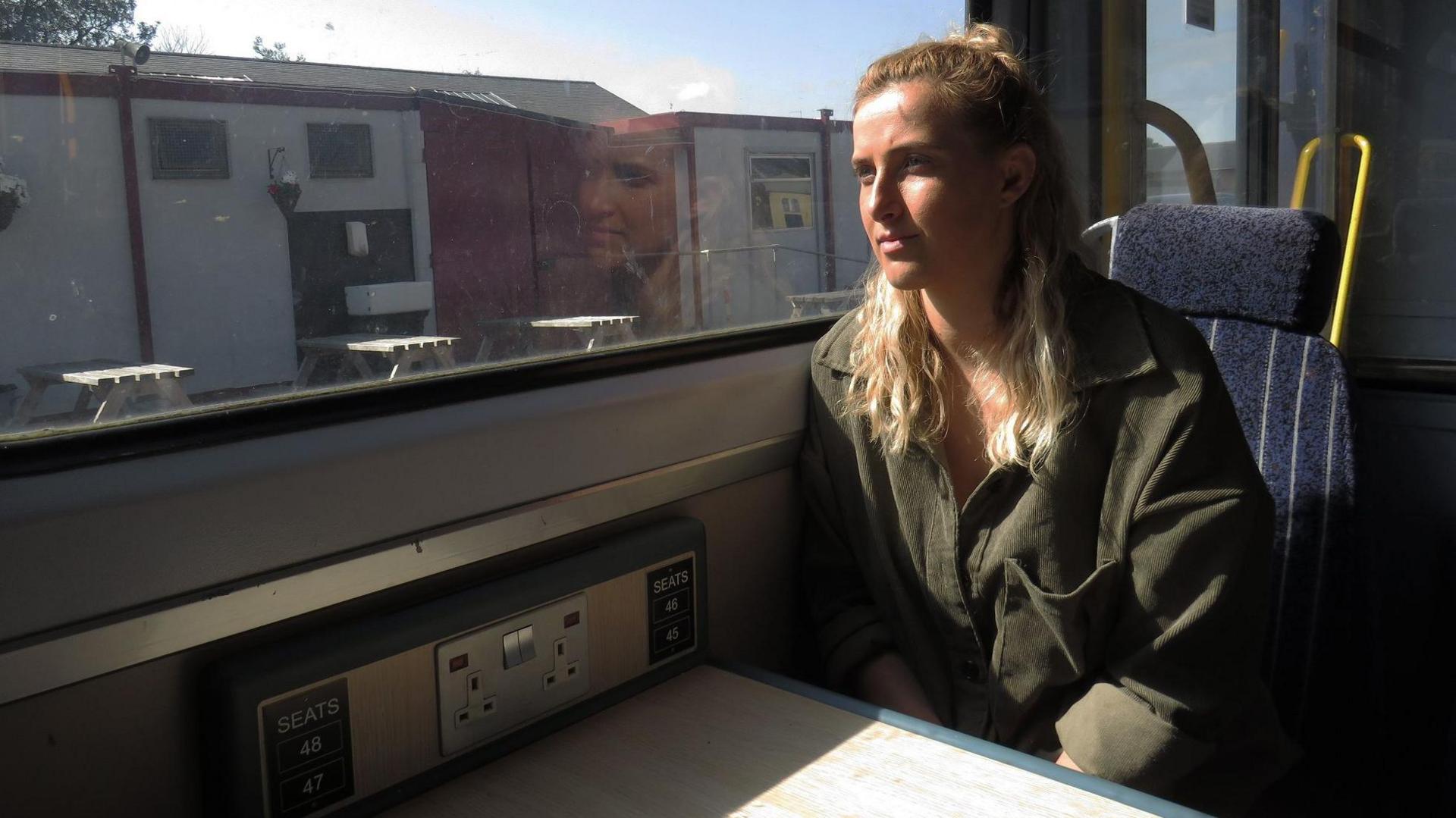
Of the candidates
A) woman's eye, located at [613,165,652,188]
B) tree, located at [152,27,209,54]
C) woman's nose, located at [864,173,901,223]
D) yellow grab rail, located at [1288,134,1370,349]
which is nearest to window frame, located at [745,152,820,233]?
woman's eye, located at [613,165,652,188]

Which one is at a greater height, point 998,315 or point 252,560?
point 998,315

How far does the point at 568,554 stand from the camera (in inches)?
45.6

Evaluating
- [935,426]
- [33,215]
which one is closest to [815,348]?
[935,426]

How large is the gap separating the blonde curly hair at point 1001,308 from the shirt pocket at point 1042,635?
15 centimetres

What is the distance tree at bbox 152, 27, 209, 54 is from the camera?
960mm

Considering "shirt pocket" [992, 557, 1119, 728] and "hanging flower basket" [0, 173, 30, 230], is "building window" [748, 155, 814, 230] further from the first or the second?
"hanging flower basket" [0, 173, 30, 230]

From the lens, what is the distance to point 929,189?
131 cm

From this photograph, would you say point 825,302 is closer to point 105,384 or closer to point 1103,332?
point 1103,332

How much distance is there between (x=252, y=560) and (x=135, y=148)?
1.21 feet

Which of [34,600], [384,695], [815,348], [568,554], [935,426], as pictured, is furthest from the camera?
[815,348]

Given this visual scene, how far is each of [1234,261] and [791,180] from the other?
0.65m

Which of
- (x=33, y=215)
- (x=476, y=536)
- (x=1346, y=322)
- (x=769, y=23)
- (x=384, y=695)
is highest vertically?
(x=769, y=23)

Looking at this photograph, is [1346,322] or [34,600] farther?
[1346,322]

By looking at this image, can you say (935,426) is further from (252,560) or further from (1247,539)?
(252,560)
